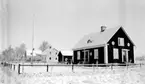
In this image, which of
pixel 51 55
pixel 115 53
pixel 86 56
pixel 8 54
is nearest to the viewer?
pixel 8 54

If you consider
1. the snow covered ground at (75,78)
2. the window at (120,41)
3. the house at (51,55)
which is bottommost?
the snow covered ground at (75,78)

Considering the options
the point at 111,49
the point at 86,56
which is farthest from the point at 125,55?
the point at 86,56

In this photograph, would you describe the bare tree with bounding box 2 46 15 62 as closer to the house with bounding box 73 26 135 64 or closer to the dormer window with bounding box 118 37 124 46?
the house with bounding box 73 26 135 64

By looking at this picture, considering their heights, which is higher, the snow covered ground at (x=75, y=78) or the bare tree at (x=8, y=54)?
the bare tree at (x=8, y=54)

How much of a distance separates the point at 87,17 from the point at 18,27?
2232 mm

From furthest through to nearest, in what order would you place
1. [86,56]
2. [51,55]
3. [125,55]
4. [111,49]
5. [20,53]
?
1. [51,55]
2. [20,53]
3. [86,56]
4. [125,55]
5. [111,49]

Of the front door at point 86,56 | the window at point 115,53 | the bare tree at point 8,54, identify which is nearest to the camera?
the bare tree at point 8,54

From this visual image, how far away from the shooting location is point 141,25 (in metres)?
5.08

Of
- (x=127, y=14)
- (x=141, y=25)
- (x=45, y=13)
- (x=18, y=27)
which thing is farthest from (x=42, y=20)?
(x=141, y=25)

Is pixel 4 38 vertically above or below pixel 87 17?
below

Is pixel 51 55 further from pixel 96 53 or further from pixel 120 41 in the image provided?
pixel 120 41

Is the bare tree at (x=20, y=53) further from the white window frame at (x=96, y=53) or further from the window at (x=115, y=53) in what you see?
the window at (x=115, y=53)

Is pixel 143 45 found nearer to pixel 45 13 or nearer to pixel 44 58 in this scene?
pixel 45 13

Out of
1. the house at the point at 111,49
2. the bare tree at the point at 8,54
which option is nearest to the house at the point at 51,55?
the house at the point at 111,49
